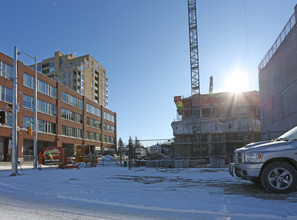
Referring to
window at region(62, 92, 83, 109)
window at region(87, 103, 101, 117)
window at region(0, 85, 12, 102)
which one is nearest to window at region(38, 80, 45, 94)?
window at region(62, 92, 83, 109)

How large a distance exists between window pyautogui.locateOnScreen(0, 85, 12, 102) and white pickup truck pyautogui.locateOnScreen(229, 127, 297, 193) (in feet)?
115

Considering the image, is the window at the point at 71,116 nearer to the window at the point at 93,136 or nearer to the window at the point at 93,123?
the window at the point at 93,123

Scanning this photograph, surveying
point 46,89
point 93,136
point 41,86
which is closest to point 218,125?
point 46,89

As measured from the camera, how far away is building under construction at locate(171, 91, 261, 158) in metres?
42.8

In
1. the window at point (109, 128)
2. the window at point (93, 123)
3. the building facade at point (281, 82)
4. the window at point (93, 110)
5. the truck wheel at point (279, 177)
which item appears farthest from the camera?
the window at point (109, 128)

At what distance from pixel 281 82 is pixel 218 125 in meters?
22.2

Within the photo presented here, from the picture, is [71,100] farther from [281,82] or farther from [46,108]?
[281,82]

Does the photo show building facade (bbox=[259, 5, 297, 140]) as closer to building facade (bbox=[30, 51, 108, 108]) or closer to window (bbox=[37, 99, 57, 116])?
window (bbox=[37, 99, 57, 116])

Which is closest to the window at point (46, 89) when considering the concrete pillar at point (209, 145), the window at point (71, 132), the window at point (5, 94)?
the window at point (71, 132)

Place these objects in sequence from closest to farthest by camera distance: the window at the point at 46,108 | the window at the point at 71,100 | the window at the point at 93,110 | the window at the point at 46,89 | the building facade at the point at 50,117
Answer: the building facade at the point at 50,117 → the window at the point at 46,108 → the window at the point at 46,89 → the window at the point at 71,100 → the window at the point at 93,110

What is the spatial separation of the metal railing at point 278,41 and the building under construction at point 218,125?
599 inches

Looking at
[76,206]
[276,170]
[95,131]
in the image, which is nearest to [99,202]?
[76,206]

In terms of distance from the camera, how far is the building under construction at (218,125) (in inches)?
1686

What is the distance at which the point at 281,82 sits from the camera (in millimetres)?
22828
